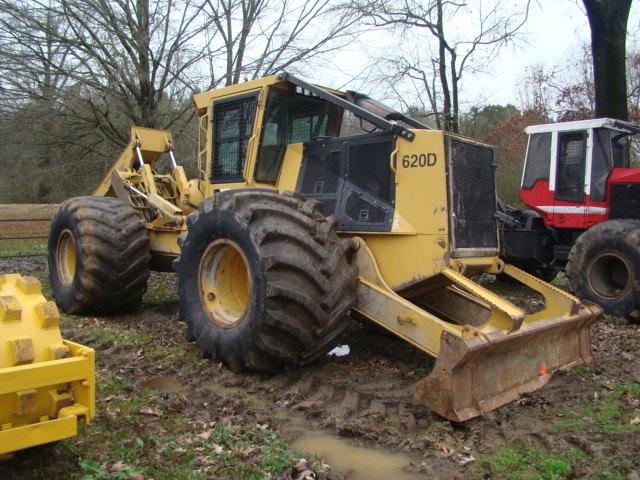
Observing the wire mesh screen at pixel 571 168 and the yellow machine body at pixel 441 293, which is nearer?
the yellow machine body at pixel 441 293

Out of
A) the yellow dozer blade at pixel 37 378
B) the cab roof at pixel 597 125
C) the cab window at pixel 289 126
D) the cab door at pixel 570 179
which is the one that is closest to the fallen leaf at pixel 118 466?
the yellow dozer blade at pixel 37 378

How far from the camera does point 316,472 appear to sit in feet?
11.3

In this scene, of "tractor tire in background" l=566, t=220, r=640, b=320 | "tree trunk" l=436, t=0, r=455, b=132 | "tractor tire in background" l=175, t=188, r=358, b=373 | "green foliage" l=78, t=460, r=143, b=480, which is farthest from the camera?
"tree trunk" l=436, t=0, r=455, b=132

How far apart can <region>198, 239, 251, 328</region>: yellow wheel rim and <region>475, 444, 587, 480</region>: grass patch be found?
101 inches

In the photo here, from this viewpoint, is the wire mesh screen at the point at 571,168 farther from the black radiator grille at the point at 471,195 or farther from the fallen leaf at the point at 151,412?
the fallen leaf at the point at 151,412

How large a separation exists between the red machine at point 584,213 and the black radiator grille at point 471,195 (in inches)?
86.1

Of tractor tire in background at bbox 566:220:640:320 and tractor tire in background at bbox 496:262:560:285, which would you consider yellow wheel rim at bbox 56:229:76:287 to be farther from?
tractor tire in background at bbox 496:262:560:285

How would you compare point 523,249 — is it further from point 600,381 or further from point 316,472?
point 316,472

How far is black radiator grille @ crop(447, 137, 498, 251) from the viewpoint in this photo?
5.13m

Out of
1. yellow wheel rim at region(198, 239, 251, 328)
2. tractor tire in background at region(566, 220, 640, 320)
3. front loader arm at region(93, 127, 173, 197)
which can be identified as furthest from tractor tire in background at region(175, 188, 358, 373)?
tractor tire in background at region(566, 220, 640, 320)

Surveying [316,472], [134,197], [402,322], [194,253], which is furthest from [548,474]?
[134,197]

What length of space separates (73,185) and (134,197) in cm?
1083

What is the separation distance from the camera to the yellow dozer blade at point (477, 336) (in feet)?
13.5

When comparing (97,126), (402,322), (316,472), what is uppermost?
(97,126)
